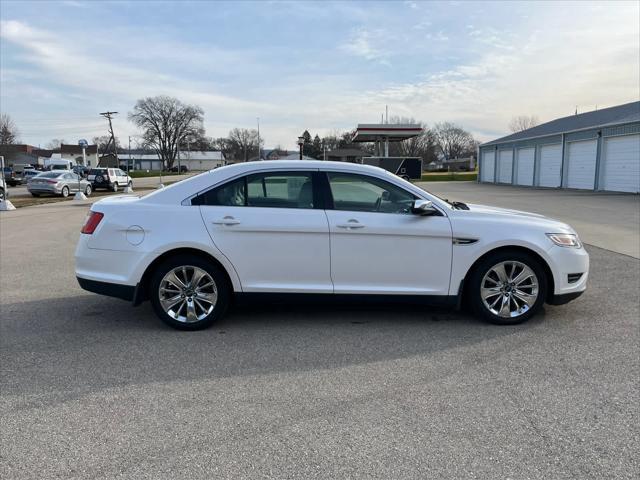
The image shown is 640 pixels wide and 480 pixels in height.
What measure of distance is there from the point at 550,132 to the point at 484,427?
117ft

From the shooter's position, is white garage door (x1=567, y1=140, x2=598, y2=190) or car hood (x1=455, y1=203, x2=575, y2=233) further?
white garage door (x1=567, y1=140, x2=598, y2=190)

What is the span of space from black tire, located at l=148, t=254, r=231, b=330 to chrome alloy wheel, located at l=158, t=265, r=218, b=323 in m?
0.03

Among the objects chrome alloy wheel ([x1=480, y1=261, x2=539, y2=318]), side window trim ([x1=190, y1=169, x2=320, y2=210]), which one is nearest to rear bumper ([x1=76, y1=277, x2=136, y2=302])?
side window trim ([x1=190, y1=169, x2=320, y2=210])

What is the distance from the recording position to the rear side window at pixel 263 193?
4.80m

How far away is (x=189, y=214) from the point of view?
4.74 m

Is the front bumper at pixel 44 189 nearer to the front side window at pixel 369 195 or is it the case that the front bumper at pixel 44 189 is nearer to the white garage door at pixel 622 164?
the front side window at pixel 369 195

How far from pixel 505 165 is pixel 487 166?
4.16 m

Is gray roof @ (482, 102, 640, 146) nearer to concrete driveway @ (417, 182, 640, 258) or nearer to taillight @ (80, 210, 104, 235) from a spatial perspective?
concrete driveway @ (417, 182, 640, 258)

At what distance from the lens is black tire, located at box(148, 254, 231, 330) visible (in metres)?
4.73

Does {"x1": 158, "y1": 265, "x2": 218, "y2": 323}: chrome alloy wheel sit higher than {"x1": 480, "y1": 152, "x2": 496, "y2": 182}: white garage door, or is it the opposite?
{"x1": 480, "y1": 152, "x2": 496, "y2": 182}: white garage door

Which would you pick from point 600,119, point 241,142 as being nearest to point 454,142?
point 241,142

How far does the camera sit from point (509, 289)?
16.1ft

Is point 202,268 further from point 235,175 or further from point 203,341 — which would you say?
point 235,175

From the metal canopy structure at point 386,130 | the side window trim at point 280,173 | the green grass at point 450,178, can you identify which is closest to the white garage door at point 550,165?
the metal canopy structure at point 386,130
